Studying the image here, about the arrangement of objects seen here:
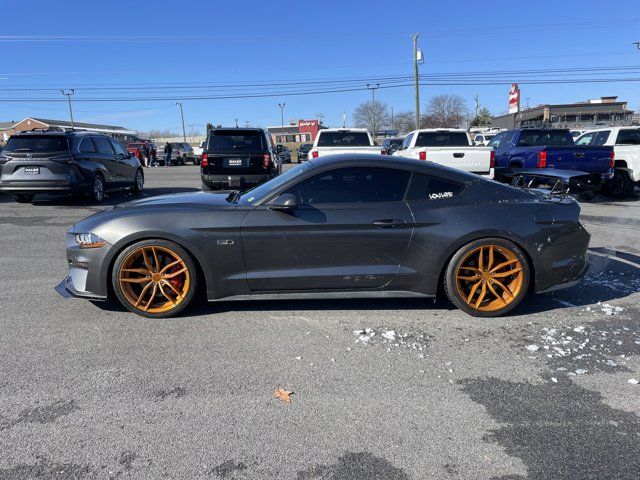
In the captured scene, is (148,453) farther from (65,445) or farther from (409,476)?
(409,476)

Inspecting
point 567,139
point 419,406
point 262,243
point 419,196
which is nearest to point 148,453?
point 419,406

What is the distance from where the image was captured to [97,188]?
11.7 m

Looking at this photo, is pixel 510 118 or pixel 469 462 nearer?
pixel 469 462

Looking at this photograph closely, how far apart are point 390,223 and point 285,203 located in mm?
936

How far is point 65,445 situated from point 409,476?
1815 mm

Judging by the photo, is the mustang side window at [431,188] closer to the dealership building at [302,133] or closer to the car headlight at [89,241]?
the car headlight at [89,241]

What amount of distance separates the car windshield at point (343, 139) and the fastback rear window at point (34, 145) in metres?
6.62

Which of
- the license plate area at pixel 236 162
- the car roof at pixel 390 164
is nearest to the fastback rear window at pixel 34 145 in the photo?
the license plate area at pixel 236 162

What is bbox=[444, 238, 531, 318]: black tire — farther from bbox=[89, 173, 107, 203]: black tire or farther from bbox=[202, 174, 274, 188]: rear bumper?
bbox=[89, 173, 107, 203]: black tire

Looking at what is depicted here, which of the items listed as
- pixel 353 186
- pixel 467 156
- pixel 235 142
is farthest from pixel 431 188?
pixel 235 142

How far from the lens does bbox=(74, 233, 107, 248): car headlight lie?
4.19 metres

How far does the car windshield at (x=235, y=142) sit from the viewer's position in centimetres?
1136

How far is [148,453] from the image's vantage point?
251 cm

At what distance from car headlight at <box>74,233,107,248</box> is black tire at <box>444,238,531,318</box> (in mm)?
3075
